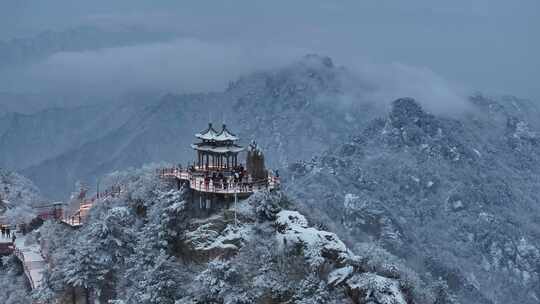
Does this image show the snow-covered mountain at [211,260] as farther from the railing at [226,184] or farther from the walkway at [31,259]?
the walkway at [31,259]

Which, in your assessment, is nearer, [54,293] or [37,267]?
[54,293]

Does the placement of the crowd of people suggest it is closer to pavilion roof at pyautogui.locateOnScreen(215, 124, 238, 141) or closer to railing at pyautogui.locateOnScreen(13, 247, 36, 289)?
railing at pyautogui.locateOnScreen(13, 247, 36, 289)

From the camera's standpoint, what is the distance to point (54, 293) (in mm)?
83438

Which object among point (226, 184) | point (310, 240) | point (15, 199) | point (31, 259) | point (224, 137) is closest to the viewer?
point (310, 240)

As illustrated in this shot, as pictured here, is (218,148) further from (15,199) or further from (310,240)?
(15,199)

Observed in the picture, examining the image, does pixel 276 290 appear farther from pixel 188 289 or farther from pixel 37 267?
pixel 37 267

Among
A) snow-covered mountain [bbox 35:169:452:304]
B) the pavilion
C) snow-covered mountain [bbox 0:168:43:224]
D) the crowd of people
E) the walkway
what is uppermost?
the pavilion

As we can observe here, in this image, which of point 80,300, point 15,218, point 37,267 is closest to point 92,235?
point 80,300

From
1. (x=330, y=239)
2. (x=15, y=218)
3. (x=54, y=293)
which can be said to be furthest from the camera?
(x=15, y=218)

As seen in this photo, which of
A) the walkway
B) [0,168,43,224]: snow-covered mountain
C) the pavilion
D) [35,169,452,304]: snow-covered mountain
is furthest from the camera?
[0,168,43,224]: snow-covered mountain

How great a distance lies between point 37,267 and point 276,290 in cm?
4310

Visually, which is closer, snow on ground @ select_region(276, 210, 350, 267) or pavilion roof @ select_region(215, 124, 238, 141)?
snow on ground @ select_region(276, 210, 350, 267)

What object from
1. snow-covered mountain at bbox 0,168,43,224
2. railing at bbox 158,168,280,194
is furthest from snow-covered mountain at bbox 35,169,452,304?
snow-covered mountain at bbox 0,168,43,224

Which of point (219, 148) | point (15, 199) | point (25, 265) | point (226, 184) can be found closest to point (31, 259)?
point (25, 265)
